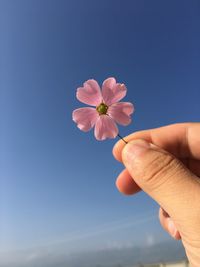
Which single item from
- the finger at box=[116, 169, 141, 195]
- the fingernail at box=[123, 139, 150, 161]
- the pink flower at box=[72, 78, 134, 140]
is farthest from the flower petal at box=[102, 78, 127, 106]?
the finger at box=[116, 169, 141, 195]

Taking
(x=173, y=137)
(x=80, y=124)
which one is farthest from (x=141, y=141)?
(x=173, y=137)

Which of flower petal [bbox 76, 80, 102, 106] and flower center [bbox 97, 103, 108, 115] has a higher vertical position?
flower petal [bbox 76, 80, 102, 106]

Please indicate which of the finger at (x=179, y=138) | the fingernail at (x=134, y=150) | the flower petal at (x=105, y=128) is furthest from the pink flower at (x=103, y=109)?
the finger at (x=179, y=138)

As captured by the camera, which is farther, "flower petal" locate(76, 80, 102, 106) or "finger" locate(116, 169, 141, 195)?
"finger" locate(116, 169, 141, 195)

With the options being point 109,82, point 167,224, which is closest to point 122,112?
point 109,82

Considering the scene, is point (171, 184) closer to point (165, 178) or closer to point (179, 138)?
point (165, 178)

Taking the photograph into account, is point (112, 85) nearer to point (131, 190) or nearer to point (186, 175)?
point (186, 175)

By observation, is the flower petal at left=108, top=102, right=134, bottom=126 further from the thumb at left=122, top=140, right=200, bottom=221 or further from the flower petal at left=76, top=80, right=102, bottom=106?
the thumb at left=122, top=140, right=200, bottom=221

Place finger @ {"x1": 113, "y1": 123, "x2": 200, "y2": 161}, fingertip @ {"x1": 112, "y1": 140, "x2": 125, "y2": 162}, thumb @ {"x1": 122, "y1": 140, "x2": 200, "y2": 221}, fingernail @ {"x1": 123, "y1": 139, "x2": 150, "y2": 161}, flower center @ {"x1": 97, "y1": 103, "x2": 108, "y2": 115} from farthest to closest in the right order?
finger @ {"x1": 113, "y1": 123, "x2": 200, "y2": 161} < fingertip @ {"x1": 112, "y1": 140, "x2": 125, "y2": 162} < fingernail @ {"x1": 123, "y1": 139, "x2": 150, "y2": 161} < flower center @ {"x1": 97, "y1": 103, "x2": 108, "y2": 115} < thumb @ {"x1": 122, "y1": 140, "x2": 200, "y2": 221}
